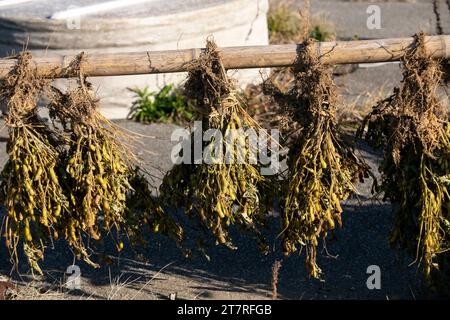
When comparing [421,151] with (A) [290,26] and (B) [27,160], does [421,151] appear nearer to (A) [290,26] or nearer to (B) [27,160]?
(B) [27,160]

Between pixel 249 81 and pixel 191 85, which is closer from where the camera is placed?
pixel 191 85

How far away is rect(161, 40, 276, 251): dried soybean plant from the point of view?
4.78 meters

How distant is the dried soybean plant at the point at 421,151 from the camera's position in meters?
4.78

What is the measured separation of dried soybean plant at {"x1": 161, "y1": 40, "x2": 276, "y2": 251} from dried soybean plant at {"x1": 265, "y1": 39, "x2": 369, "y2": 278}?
20 centimetres

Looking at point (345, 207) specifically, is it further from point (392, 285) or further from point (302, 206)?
point (302, 206)

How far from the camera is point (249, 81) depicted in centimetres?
862

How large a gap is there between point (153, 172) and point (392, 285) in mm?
2528

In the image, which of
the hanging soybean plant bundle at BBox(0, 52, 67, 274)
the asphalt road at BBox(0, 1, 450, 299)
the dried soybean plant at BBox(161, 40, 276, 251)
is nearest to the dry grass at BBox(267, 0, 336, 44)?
the asphalt road at BBox(0, 1, 450, 299)

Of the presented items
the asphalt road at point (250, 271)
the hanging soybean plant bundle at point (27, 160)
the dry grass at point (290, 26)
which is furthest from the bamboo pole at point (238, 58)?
the dry grass at point (290, 26)

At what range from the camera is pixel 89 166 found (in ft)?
15.7

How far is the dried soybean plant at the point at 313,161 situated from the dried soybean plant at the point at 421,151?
295 millimetres
